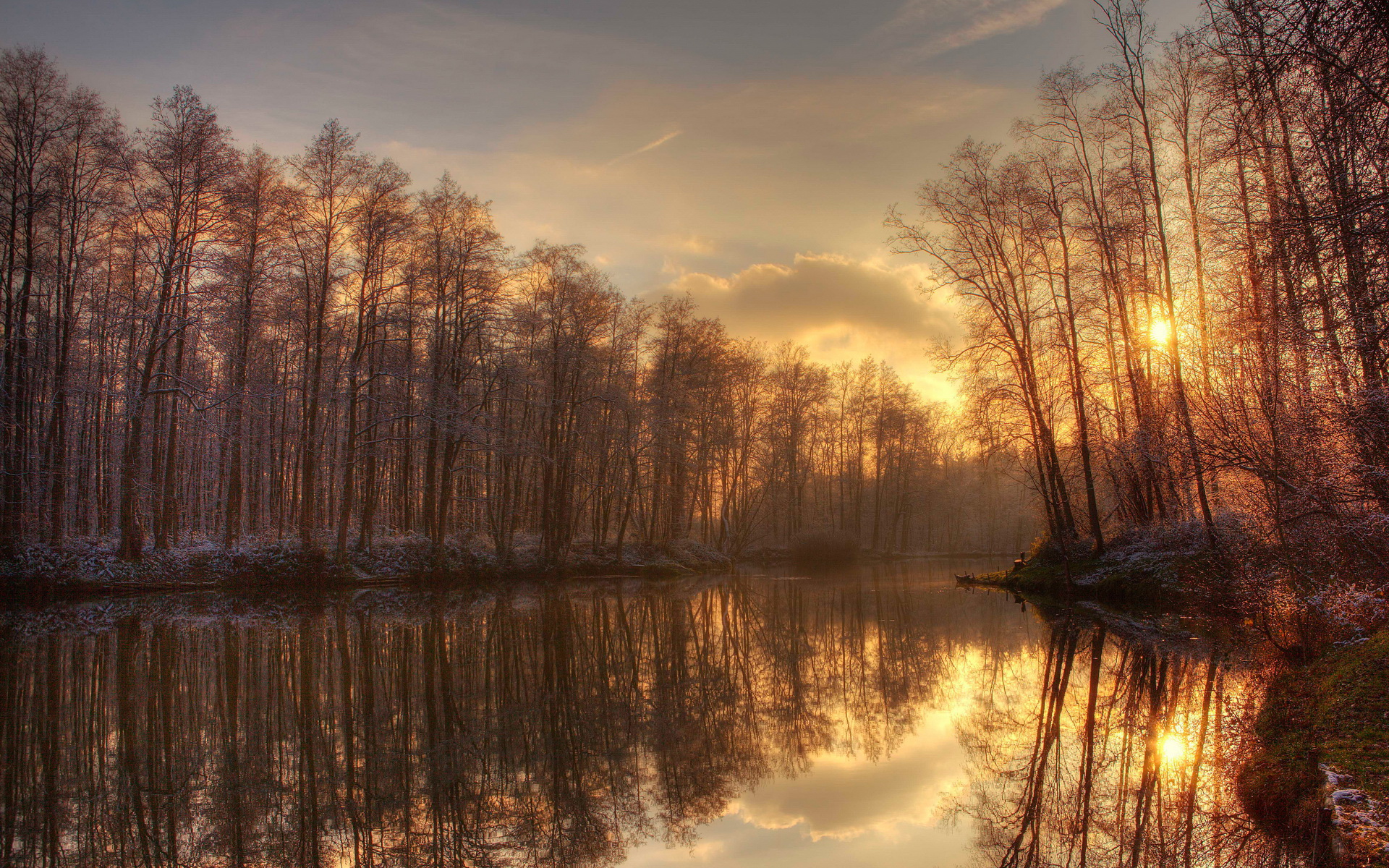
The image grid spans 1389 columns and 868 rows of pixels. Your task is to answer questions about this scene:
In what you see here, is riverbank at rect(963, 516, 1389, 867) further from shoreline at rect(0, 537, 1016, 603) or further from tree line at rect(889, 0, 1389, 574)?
shoreline at rect(0, 537, 1016, 603)

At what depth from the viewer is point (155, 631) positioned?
484 inches

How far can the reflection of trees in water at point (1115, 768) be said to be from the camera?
407 centimetres

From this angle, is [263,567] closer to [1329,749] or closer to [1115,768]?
[1115,768]

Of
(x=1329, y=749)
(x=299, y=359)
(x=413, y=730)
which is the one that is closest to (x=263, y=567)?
(x=299, y=359)

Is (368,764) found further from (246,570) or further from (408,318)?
(408,318)

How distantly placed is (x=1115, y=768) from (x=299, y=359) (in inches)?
1340

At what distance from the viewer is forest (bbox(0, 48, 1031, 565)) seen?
1945 centimetres

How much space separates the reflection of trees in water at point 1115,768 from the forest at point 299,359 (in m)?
12.0

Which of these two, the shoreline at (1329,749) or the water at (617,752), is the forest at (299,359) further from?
the shoreline at (1329,749)

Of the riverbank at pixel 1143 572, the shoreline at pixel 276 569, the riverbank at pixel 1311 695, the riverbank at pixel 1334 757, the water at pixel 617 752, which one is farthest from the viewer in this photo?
the shoreline at pixel 276 569

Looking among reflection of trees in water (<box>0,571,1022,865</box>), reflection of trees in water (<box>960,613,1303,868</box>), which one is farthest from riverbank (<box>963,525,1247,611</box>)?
reflection of trees in water (<box>0,571,1022,865</box>)

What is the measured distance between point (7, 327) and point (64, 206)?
152 inches

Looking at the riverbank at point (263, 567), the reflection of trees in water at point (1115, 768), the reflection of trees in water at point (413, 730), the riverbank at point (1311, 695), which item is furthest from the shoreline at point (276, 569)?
the riverbank at point (1311, 695)

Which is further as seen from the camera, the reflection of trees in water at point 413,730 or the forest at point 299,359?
the forest at point 299,359
